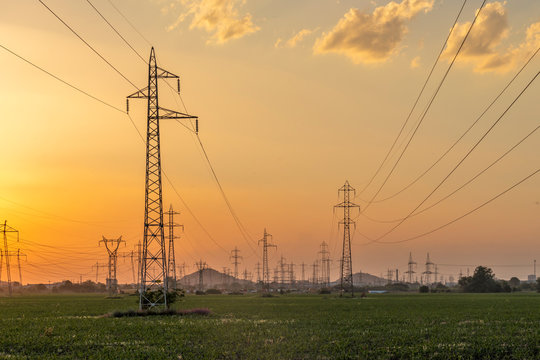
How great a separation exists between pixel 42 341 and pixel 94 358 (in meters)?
8.79

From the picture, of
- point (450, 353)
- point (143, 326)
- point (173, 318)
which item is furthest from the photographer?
point (173, 318)

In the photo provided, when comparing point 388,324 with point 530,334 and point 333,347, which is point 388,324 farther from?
point 333,347

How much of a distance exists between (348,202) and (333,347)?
8955 centimetres

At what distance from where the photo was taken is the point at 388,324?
52969 millimetres

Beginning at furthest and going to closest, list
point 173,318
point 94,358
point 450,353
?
point 173,318
point 450,353
point 94,358

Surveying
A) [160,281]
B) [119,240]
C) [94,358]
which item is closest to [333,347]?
[94,358]

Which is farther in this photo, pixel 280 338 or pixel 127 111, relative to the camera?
pixel 127 111

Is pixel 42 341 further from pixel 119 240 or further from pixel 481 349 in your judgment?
pixel 119 240

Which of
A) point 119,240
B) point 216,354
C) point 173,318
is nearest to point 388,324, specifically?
point 173,318

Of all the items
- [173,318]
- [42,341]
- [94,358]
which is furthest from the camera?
[173,318]

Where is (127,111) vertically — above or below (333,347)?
above

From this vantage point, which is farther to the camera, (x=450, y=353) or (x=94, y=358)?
(x=450, y=353)

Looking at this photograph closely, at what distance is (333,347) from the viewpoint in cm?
3622

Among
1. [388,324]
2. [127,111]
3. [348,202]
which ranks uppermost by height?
[127,111]
